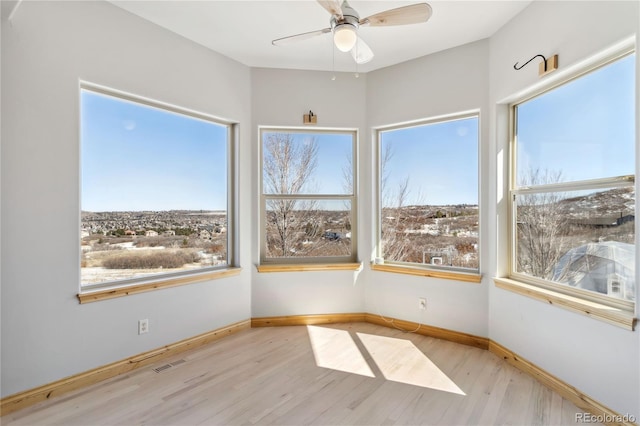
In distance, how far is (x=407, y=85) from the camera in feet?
11.3

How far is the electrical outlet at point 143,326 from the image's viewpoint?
8.71ft

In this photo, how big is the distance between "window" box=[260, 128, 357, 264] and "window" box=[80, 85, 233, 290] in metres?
0.46

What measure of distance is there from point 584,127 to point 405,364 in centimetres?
216

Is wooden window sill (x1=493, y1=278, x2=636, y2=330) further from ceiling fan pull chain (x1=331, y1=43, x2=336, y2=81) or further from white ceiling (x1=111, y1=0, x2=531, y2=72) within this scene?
ceiling fan pull chain (x1=331, y1=43, x2=336, y2=81)

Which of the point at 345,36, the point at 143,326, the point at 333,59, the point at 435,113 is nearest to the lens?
the point at 345,36

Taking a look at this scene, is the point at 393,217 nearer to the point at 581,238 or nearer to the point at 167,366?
the point at 581,238

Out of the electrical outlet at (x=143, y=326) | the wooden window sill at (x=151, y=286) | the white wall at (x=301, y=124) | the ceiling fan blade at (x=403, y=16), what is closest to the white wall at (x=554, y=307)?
the ceiling fan blade at (x=403, y=16)

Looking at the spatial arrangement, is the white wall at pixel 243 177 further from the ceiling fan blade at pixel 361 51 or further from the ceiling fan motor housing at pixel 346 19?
the ceiling fan motor housing at pixel 346 19

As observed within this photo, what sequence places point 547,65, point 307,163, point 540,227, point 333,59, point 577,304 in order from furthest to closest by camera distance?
point 307,163
point 333,59
point 540,227
point 547,65
point 577,304

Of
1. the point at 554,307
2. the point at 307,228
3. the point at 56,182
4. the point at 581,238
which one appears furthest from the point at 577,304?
the point at 56,182

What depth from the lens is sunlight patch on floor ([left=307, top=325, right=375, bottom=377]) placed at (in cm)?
263

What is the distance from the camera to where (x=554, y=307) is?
7.53 ft

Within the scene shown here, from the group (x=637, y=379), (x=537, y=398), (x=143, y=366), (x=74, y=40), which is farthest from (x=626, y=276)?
(x=74, y=40)

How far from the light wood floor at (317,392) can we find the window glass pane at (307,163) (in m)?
1.65
